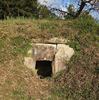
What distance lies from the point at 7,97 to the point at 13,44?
2136mm

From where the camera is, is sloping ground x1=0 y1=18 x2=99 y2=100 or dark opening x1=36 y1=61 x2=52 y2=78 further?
dark opening x1=36 y1=61 x2=52 y2=78

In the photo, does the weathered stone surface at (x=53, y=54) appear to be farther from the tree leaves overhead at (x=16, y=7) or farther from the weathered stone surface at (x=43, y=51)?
the tree leaves overhead at (x=16, y=7)

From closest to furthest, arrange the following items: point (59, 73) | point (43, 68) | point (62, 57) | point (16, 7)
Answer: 1. point (59, 73)
2. point (62, 57)
3. point (43, 68)
4. point (16, 7)

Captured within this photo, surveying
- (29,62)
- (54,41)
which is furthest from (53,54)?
(29,62)

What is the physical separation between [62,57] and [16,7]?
9687mm

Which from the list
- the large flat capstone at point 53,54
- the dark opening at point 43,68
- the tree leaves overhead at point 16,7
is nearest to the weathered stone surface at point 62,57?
the large flat capstone at point 53,54

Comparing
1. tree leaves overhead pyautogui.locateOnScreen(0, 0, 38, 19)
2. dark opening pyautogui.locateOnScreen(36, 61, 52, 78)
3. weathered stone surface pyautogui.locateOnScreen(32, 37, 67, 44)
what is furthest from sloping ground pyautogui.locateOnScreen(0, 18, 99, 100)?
tree leaves overhead pyautogui.locateOnScreen(0, 0, 38, 19)

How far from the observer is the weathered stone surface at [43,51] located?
4.79 metres

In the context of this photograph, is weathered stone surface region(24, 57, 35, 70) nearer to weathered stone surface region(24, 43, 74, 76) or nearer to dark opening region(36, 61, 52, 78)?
weathered stone surface region(24, 43, 74, 76)

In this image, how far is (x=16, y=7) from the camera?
12.0 meters

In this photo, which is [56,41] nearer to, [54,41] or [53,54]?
[54,41]

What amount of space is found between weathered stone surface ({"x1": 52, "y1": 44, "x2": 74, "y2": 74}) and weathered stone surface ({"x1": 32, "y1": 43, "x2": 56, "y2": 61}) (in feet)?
0.87

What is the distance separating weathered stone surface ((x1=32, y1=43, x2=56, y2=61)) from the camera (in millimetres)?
4789

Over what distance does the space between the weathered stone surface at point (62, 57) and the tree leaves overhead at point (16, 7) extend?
8277 millimetres
